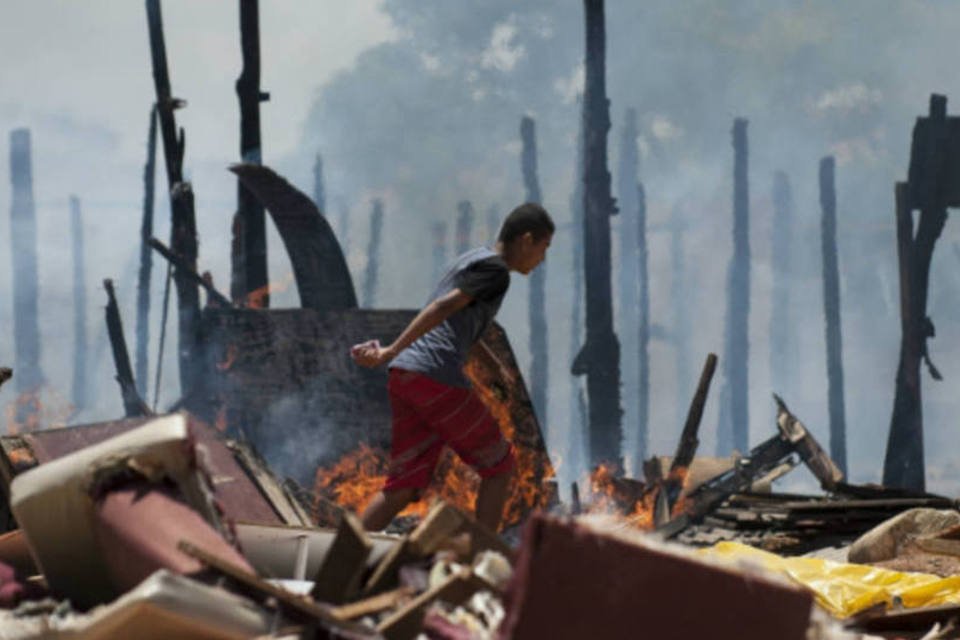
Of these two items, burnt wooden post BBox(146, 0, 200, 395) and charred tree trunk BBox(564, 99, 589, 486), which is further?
charred tree trunk BBox(564, 99, 589, 486)

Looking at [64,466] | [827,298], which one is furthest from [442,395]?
[827,298]

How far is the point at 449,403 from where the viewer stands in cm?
623

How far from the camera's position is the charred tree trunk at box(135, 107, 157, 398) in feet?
132

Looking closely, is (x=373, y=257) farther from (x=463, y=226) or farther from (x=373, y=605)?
(x=373, y=605)

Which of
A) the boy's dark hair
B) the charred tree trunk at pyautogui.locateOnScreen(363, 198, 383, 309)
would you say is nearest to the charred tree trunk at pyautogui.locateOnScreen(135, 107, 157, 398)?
the charred tree trunk at pyautogui.locateOnScreen(363, 198, 383, 309)

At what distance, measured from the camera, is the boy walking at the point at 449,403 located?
20.3ft

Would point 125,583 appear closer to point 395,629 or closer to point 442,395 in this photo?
point 395,629

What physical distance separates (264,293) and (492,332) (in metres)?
7.48

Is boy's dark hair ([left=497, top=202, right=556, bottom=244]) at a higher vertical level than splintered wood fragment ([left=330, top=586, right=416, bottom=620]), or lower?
higher

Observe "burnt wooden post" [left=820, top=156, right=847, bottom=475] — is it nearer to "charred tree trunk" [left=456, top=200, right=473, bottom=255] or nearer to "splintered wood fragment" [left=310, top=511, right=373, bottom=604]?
"charred tree trunk" [left=456, top=200, right=473, bottom=255]

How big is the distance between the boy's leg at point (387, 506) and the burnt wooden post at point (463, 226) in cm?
5690

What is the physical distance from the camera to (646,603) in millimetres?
2697

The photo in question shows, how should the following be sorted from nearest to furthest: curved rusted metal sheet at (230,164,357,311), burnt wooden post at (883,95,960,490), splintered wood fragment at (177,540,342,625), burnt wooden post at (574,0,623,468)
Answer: splintered wood fragment at (177,540,342,625), curved rusted metal sheet at (230,164,357,311), burnt wooden post at (883,95,960,490), burnt wooden post at (574,0,623,468)

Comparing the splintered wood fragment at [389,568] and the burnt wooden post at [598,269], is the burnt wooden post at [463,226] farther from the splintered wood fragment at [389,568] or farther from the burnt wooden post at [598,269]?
the splintered wood fragment at [389,568]
